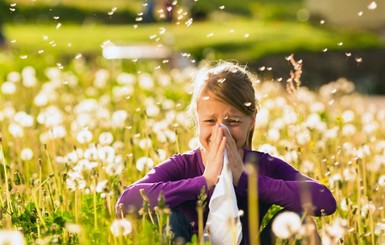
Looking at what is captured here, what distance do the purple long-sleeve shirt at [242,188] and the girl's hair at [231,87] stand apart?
16 cm

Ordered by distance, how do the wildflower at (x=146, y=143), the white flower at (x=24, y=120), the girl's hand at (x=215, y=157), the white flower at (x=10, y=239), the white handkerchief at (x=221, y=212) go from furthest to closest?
1. the white flower at (x=24, y=120)
2. the wildflower at (x=146, y=143)
3. the girl's hand at (x=215, y=157)
4. the white handkerchief at (x=221, y=212)
5. the white flower at (x=10, y=239)

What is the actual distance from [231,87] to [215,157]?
0.30 m

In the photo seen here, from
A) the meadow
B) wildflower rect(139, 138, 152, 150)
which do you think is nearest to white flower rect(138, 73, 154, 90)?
the meadow

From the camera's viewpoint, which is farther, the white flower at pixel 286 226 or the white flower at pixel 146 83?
the white flower at pixel 146 83

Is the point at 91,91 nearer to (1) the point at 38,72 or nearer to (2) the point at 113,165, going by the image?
(1) the point at 38,72

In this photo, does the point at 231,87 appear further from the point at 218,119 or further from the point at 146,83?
the point at 146,83

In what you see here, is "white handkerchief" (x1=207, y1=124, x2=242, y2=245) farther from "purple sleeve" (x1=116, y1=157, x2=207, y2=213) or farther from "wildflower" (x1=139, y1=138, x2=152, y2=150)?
"wildflower" (x1=139, y1=138, x2=152, y2=150)

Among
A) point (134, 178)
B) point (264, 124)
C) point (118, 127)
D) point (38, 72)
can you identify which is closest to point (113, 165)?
point (134, 178)

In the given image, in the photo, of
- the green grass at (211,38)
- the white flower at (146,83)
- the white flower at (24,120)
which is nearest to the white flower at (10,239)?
the white flower at (24,120)

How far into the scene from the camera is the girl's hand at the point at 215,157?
3330 mm

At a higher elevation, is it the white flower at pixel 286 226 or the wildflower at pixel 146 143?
the white flower at pixel 286 226

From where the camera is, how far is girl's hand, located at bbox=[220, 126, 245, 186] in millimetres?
3355

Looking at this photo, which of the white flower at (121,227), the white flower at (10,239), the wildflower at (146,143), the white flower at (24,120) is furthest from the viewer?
the white flower at (24,120)

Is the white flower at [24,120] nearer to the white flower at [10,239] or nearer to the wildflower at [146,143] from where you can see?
the wildflower at [146,143]
